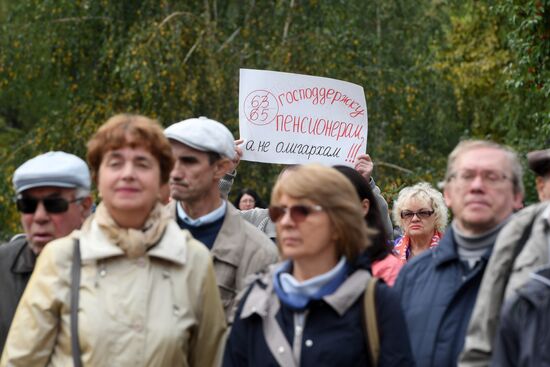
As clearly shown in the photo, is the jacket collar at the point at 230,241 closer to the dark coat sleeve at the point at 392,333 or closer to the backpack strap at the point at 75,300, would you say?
the backpack strap at the point at 75,300

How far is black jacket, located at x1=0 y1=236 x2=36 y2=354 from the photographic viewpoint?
6.07m

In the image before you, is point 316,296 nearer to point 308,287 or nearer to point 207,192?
point 308,287

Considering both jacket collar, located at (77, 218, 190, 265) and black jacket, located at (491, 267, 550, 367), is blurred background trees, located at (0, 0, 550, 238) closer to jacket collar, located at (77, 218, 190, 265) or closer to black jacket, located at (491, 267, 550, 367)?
jacket collar, located at (77, 218, 190, 265)

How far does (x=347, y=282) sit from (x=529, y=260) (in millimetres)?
684

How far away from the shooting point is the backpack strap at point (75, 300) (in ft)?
17.1

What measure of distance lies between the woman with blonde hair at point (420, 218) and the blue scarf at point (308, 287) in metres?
4.23

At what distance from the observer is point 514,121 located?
23000 mm

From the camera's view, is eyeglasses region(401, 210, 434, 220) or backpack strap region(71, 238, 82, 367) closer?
backpack strap region(71, 238, 82, 367)

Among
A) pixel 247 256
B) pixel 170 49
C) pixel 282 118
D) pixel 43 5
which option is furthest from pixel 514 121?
pixel 247 256

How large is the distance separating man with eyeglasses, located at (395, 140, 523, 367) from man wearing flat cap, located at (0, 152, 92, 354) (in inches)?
61.3

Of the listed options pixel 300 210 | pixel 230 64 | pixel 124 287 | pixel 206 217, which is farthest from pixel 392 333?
pixel 230 64

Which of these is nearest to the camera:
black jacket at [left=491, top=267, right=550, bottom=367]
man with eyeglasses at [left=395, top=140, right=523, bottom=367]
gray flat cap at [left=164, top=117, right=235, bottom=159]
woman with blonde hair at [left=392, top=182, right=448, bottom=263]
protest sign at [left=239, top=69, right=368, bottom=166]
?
black jacket at [left=491, top=267, right=550, bottom=367]

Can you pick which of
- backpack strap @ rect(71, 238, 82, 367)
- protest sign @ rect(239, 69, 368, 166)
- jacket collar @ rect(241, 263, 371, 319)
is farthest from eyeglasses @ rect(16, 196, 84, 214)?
protest sign @ rect(239, 69, 368, 166)

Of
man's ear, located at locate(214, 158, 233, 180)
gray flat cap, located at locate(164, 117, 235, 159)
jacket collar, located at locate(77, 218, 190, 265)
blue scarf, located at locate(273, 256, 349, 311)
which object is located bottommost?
blue scarf, located at locate(273, 256, 349, 311)
